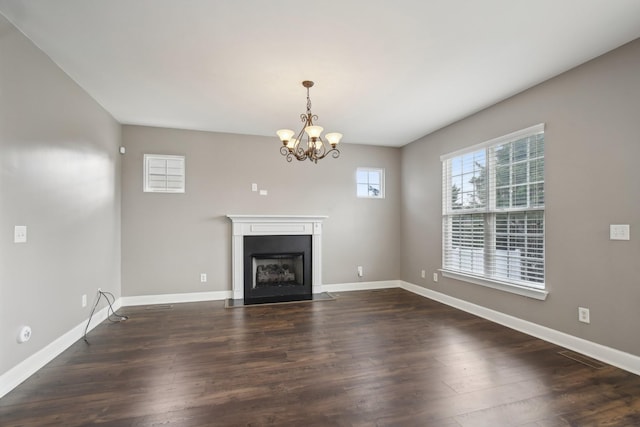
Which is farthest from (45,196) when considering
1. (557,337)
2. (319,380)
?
(557,337)

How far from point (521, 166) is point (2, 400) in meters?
4.92

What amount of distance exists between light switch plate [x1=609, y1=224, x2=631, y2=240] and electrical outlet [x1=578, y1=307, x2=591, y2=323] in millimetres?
698

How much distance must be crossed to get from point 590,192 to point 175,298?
204 inches

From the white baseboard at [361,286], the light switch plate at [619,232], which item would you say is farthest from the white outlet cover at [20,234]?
the light switch plate at [619,232]

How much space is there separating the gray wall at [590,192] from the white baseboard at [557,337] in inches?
2.2

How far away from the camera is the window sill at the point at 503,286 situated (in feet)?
10.2

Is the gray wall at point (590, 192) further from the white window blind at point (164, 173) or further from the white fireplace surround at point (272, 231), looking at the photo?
the white window blind at point (164, 173)

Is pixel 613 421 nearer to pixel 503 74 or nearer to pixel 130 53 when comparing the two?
pixel 503 74

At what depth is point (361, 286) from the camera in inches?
213

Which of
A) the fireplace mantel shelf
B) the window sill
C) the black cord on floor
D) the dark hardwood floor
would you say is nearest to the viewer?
the dark hardwood floor

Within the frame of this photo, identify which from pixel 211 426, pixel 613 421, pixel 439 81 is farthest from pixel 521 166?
pixel 211 426

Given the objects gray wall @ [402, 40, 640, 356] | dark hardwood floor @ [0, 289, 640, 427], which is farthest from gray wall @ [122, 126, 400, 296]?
gray wall @ [402, 40, 640, 356]

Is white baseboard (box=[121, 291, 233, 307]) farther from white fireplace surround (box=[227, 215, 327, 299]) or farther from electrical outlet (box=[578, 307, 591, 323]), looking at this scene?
electrical outlet (box=[578, 307, 591, 323])

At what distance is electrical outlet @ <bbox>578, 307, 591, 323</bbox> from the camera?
8.93 feet
